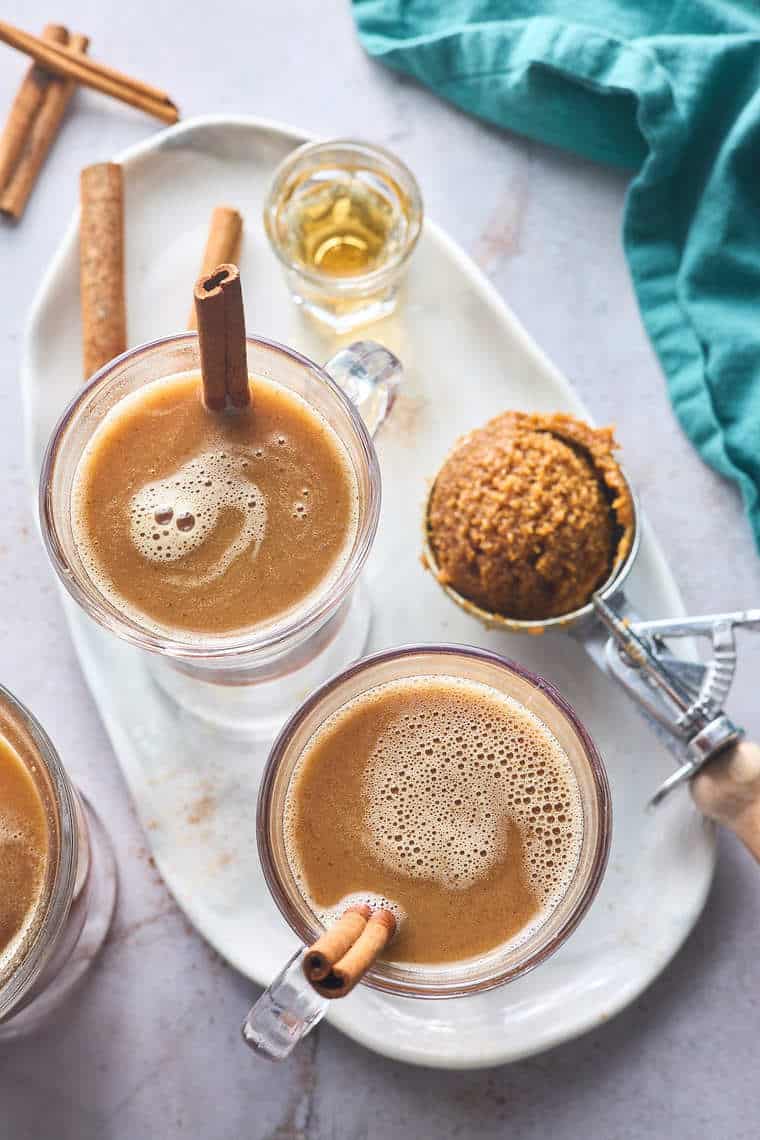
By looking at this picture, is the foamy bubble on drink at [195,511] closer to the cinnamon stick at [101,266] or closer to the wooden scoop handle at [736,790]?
the cinnamon stick at [101,266]

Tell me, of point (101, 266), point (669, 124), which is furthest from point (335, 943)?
point (669, 124)

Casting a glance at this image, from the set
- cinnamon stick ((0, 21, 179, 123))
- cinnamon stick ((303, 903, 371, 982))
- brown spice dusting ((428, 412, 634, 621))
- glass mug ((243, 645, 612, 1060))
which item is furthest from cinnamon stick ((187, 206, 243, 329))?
cinnamon stick ((303, 903, 371, 982))

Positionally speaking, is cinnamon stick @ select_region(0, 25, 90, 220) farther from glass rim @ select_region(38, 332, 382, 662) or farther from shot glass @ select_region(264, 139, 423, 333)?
glass rim @ select_region(38, 332, 382, 662)

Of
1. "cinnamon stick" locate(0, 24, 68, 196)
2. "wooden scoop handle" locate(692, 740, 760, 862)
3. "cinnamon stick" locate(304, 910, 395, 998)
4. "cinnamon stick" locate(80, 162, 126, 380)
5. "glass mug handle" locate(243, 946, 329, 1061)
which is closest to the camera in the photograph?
"cinnamon stick" locate(304, 910, 395, 998)

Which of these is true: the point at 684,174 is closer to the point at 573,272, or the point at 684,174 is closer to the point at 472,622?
the point at 573,272

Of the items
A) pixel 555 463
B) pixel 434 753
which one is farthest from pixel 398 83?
pixel 434 753
